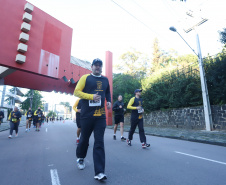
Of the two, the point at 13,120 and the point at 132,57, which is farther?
the point at 132,57

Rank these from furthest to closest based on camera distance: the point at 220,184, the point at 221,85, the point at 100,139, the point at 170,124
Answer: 1. the point at 170,124
2. the point at 221,85
3. the point at 100,139
4. the point at 220,184

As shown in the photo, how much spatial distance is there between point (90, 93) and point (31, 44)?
11949 millimetres

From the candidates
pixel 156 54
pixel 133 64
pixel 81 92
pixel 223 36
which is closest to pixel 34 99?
pixel 133 64

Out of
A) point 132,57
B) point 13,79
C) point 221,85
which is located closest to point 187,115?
point 221,85

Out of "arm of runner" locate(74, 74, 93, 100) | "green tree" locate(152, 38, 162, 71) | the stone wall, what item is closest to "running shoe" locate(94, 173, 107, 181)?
"arm of runner" locate(74, 74, 93, 100)

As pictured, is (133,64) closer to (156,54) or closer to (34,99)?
(156,54)

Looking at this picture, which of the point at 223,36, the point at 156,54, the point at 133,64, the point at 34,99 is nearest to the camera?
the point at 223,36

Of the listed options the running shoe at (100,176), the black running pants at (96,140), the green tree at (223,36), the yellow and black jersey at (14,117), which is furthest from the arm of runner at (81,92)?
the green tree at (223,36)

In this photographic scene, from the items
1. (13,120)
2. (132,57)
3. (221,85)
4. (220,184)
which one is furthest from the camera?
(132,57)

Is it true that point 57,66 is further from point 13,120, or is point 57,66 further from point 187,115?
point 187,115

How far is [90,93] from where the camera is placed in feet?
9.79

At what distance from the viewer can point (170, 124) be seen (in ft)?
46.8

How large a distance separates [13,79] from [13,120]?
9379 mm

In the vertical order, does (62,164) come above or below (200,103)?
below
